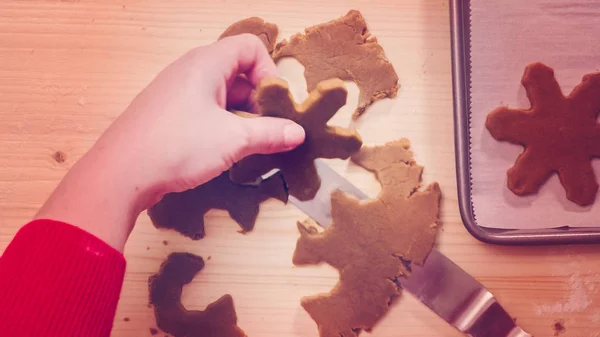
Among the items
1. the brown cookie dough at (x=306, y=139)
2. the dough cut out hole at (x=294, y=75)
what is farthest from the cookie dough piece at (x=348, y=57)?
the brown cookie dough at (x=306, y=139)

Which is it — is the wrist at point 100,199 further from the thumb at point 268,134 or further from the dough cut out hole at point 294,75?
the dough cut out hole at point 294,75

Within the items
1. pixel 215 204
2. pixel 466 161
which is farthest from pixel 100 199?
pixel 466 161

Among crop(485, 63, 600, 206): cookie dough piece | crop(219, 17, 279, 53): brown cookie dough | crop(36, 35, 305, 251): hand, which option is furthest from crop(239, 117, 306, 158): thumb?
crop(485, 63, 600, 206): cookie dough piece

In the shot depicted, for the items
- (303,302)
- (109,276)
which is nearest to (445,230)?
(303,302)

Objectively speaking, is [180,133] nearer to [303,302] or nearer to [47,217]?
[47,217]

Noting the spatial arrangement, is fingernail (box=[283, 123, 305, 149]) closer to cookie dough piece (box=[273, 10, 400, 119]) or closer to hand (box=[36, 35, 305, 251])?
hand (box=[36, 35, 305, 251])

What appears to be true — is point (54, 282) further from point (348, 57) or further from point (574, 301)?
point (574, 301)
